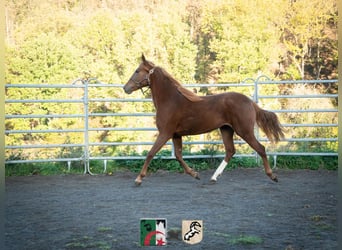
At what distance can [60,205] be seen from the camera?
3.91 meters

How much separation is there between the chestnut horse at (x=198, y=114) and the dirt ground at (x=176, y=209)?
47 cm

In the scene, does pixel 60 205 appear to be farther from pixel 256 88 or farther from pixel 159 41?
pixel 159 41

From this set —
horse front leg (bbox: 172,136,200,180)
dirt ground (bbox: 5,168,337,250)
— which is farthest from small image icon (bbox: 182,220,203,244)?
horse front leg (bbox: 172,136,200,180)

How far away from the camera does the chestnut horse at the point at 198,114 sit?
5016 millimetres

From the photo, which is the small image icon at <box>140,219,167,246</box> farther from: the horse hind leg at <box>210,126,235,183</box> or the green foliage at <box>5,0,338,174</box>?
the green foliage at <box>5,0,338,174</box>

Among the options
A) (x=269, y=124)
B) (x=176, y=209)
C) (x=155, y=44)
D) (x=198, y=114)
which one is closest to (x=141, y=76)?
(x=198, y=114)

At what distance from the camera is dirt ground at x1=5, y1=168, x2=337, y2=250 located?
2.41 metres

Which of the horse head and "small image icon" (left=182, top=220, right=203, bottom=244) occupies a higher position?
the horse head

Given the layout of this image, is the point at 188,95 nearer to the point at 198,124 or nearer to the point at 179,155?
the point at 198,124

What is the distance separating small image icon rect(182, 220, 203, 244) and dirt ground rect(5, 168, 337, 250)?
0.20 ft

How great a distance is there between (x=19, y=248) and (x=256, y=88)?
5.12m

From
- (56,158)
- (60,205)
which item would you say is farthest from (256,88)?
(60,205)

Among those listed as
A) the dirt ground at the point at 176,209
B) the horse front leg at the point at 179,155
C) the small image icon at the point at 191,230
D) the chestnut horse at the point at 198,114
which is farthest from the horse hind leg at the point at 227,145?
the small image icon at the point at 191,230

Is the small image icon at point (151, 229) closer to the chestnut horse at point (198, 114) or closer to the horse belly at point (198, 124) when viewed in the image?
the chestnut horse at point (198, 114)
